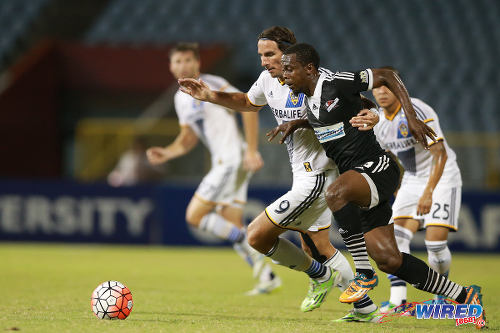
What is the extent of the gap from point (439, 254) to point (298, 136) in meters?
1.77

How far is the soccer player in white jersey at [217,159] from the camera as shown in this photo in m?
7.68

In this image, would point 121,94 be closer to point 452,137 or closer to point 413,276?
point 452,137

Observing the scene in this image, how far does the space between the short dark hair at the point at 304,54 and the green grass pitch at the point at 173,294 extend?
1808 mm

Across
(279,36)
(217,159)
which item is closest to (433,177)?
(279,36)

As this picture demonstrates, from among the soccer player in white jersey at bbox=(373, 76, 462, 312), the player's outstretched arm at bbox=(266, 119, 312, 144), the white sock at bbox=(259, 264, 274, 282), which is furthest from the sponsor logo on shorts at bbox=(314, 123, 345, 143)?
the white sock at bbox=(259, 264, 274, 282)

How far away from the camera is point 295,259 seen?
5.85 metres

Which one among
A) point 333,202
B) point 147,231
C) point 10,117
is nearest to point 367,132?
point 333,202

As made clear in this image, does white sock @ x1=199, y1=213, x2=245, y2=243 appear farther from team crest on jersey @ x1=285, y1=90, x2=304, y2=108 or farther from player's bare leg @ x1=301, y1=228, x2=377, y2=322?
team crest on jersey @ x1=285, y1=90, x2=304, y2=108

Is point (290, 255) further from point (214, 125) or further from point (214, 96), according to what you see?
point (214, 125)

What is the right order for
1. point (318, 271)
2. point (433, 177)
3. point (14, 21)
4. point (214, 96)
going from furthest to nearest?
point (14, 21) < point (433, 177) < point (318, 271) < point (214, 96)

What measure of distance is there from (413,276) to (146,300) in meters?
2.53

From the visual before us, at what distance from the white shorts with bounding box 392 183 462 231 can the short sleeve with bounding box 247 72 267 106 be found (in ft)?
5.47

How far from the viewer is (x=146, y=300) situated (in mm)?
6668

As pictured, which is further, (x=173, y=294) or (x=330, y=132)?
(x=173, y=294)
